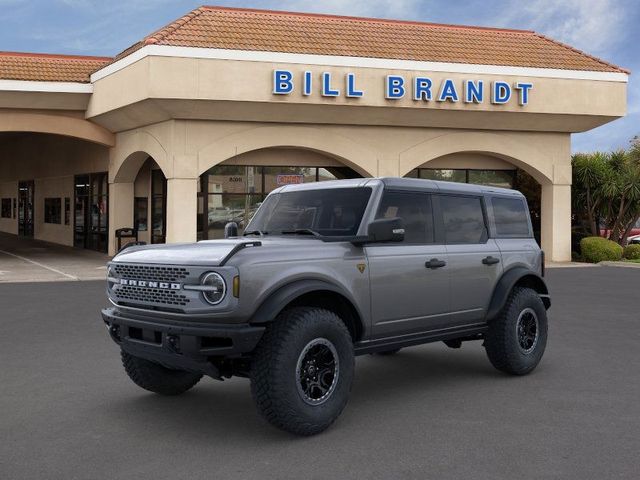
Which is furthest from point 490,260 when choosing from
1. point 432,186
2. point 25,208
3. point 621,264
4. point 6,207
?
point 6,207

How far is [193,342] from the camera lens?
16.9 feet

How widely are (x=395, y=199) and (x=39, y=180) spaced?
3375 cm

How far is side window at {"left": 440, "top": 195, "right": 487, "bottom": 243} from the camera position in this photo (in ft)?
23.2

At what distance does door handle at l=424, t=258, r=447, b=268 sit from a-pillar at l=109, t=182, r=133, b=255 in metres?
21.4

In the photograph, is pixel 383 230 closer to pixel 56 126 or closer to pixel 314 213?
pixel 314 213

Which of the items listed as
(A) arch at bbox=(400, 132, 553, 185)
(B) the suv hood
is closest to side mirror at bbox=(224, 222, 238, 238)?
(B) the suv hood

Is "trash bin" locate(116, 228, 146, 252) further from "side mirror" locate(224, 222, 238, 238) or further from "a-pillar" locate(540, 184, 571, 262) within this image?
"side mirror" locate(224, 222, 238, 238)

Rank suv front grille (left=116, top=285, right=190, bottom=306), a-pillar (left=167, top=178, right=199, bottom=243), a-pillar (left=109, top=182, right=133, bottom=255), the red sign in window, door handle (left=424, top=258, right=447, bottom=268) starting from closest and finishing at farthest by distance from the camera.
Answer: suv front grille (left=116, top=285, right=190, bottom=306) → door handle (left=424, top=258, right=447, bottom=268) → a-pillar (left=167, top=178, right=199, bottom=243) → the red sign in window → a-pillar (left=109, top=182, right=133, bottom=255)

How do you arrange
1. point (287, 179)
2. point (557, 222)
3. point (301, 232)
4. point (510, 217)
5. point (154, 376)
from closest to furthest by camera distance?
point (154, 376) < point (301, 232) < point (510, 217) < point (287, 179) < point (557, 222)

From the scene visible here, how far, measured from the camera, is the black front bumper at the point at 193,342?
513 cm

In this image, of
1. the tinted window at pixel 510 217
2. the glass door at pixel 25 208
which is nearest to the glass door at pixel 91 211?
the glass door at pixel 25 208

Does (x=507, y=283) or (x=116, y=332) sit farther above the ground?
(x=507, y=283)

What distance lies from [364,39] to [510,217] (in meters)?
17.0

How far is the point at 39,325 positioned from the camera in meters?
11.0
